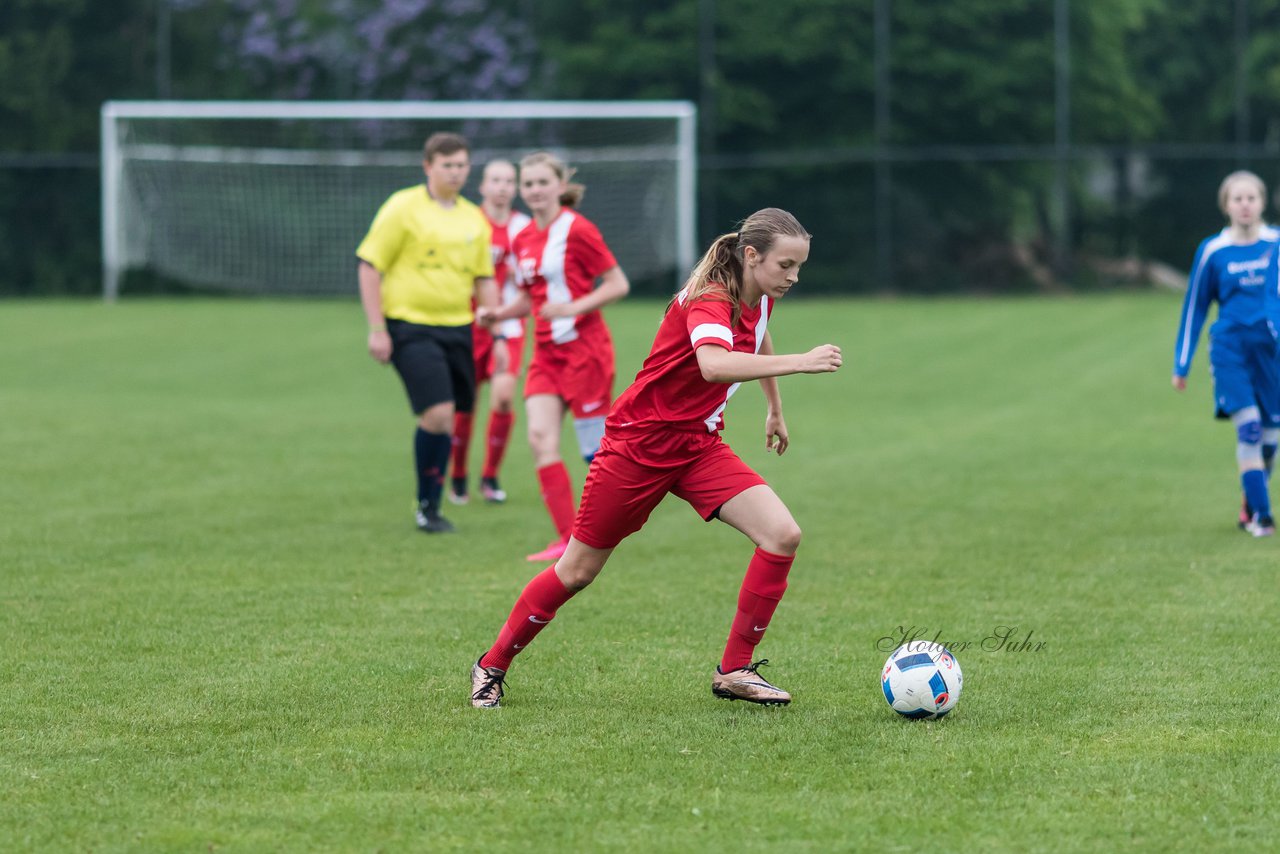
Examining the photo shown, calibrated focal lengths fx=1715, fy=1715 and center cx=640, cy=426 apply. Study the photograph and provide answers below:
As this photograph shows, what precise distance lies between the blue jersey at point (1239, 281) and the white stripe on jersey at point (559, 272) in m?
3.21

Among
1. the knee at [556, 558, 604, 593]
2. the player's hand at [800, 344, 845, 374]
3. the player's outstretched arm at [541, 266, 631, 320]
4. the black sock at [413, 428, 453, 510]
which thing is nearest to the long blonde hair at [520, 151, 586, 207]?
the player's outstretched arm at [541, 266, 631, 320]

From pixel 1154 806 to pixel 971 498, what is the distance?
626 cm

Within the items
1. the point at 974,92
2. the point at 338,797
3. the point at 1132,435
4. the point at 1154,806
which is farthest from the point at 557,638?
the point at 974,92

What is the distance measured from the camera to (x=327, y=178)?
2767cm

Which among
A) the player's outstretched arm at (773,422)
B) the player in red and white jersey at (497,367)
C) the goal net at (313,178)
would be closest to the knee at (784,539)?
the player's outstretched arm at (773,422)

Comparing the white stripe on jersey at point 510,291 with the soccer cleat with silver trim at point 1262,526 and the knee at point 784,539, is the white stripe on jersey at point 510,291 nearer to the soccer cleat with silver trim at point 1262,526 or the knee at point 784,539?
the soccer cleat with silver trim at point 1262,526

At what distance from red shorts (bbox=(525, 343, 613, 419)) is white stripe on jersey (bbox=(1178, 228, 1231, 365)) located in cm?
312

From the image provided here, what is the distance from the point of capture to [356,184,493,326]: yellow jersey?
9258mm

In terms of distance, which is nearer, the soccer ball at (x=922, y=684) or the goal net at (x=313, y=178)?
the soccer ball at (x=922, y=684)

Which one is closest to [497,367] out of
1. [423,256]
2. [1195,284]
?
[423,256]

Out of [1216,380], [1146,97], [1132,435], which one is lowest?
[1132,435]

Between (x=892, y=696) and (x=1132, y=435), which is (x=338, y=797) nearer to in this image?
(x=892, y=696)

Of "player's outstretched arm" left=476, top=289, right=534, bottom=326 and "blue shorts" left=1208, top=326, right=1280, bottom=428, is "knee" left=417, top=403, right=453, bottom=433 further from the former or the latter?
"blue shorts" left=1208, top=326, right=1280, bottom=428

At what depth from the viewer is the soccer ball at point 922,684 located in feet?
17.6
